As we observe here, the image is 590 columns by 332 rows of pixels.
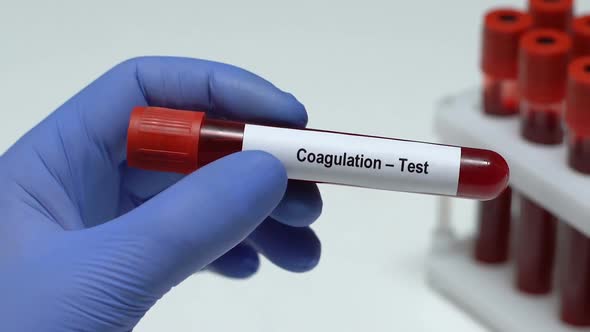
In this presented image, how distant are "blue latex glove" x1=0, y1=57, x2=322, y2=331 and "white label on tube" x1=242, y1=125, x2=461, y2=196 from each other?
0.08 feet

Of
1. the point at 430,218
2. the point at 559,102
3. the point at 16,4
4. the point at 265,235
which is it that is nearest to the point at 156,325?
the point at 265,235

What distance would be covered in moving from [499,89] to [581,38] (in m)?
0.10

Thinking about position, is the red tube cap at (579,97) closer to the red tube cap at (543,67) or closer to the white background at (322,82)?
the red tube cap at (543,67)

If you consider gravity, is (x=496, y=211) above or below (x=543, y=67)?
below

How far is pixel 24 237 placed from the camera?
907mm

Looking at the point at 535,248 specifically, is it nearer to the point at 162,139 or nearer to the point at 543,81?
the point at 543,81

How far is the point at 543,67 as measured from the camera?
1146mm

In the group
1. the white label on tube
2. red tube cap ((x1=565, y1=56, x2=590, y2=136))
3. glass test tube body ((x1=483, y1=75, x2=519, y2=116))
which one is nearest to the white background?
glass test tube body ((x1=483, y1=75, x2=519, y2=116))

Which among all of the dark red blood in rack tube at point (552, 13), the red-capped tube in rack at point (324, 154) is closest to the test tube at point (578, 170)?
the dark red blood in rack tube at point (552, 13)

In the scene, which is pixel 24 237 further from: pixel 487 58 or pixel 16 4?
pixel 16 4

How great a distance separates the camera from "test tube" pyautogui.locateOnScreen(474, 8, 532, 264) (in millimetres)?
1196

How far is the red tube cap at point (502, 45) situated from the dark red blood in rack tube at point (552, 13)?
32 millimetres

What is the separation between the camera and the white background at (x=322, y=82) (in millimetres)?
1286

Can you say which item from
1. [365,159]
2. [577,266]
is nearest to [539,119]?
[577,266]
